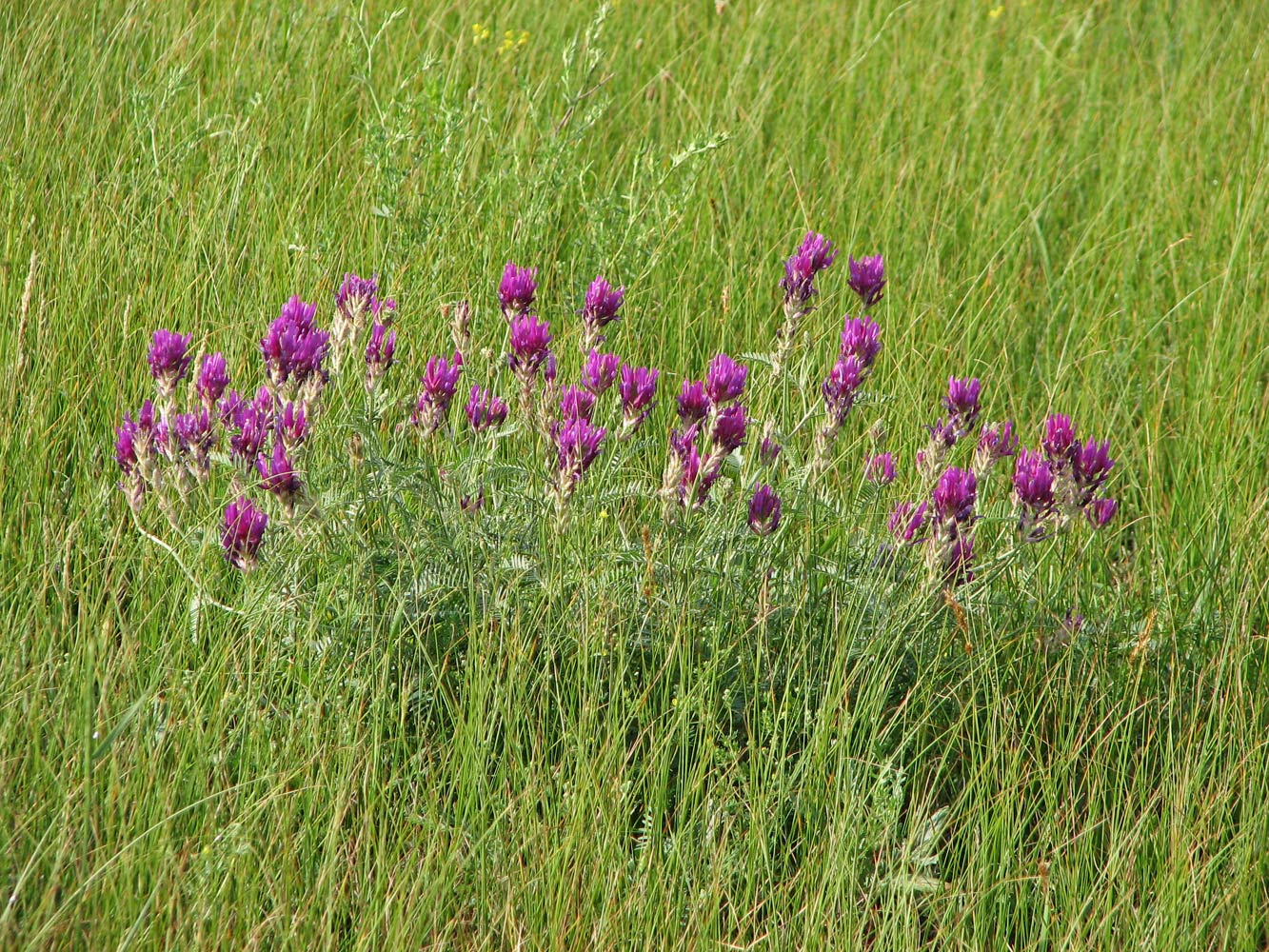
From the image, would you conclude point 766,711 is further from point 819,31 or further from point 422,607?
point 819,31

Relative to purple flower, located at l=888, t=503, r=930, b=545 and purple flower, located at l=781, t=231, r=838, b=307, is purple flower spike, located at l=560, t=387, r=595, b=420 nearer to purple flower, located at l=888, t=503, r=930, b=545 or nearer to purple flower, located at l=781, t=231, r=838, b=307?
purple flower, located at l=781, t=231, r=838, b=307

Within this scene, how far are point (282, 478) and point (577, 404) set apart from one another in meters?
0.44

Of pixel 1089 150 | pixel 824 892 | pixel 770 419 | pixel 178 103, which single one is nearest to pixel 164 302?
pixel 178 103

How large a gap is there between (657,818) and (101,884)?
0.69 m

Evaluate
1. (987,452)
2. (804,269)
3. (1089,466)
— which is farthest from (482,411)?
(1089,466)

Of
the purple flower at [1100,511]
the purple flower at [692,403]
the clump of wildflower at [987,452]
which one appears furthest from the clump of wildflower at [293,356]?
the purple flower at [1100,511]

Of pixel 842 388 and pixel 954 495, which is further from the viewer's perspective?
pixel 842 388

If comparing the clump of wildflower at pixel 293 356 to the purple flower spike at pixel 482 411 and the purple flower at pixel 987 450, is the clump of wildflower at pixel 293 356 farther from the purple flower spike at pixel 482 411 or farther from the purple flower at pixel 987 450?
the purple flower at pixel 987 450

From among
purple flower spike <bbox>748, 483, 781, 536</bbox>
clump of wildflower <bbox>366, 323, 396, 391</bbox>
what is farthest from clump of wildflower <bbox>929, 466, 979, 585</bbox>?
clump of wildflower <bbox>366, 323, 396, 391</bbox>

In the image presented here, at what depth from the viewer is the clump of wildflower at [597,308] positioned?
2053mm

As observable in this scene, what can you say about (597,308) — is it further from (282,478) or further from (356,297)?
(282,478)

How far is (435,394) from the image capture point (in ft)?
6.21

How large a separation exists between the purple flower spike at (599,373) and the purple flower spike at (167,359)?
58 centimetres

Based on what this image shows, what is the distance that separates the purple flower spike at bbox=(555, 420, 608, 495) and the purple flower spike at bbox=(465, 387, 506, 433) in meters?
0.18
